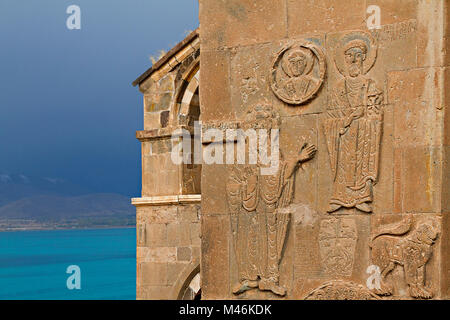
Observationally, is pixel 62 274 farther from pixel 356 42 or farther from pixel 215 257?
pixel 356 42

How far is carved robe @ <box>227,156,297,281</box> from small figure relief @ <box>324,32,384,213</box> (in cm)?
40

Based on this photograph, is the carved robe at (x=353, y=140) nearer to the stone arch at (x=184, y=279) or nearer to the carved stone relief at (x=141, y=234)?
the stone arch at (x=184, y=279)

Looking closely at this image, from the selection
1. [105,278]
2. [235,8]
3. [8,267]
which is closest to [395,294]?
[235,8]

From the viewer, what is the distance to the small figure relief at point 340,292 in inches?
221

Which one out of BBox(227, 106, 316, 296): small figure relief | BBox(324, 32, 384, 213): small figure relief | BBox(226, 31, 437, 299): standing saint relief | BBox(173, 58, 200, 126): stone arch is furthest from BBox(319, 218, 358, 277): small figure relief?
BBox(173, 58, 200, 126): stone arch

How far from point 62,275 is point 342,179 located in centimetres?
1685

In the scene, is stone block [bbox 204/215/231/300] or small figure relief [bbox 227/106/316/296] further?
stone block [bbox 204/215/231/300]

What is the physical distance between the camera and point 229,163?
243 inches

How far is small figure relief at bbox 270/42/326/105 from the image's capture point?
5844 mm

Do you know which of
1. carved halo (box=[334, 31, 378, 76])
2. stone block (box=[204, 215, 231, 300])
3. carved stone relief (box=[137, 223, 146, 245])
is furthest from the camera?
carved stone relief (box=[137, 223, 146, 245])

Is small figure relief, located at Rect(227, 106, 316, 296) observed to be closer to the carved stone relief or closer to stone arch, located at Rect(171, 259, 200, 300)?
stone arch, located at Rect(171, 259, 200, 300)

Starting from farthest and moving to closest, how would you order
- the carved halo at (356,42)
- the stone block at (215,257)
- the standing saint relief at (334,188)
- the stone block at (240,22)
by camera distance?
1. the stone block at (215,257)
2. the stone block at (240,22)
3. the carved halo at (356,42)
4. the standing saint relief at (334,188)

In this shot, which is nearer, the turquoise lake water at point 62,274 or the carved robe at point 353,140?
the carved robe at point 353,140

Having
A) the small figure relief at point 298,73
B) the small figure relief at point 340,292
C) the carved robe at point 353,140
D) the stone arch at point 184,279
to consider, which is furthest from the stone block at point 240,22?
the stone arch at point 184,279
